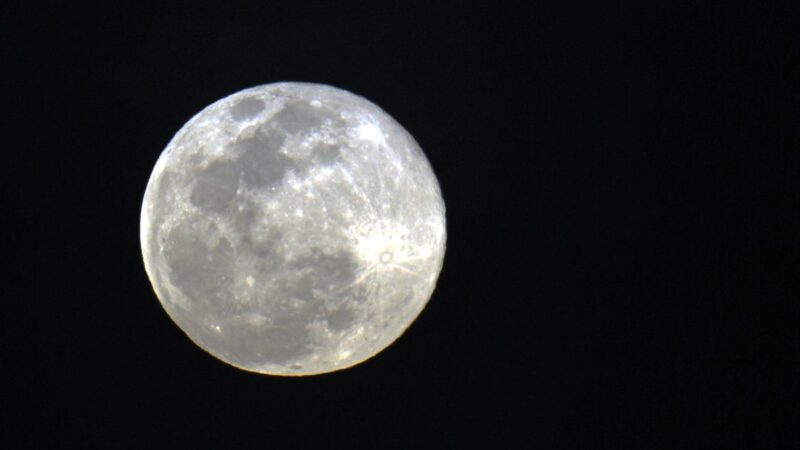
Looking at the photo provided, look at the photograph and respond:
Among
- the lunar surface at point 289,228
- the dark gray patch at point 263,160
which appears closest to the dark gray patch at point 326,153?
the lunar surface at point 289,228

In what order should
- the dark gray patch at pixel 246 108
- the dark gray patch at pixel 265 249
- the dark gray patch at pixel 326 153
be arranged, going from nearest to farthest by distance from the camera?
the dark gray patch at pixel 265 249
the dark gray patch at pixel 326 153
the dark gray patch at pixel 246 108

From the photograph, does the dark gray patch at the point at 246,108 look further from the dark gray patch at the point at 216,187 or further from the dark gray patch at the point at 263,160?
the dark gray patch at the point at 216,187

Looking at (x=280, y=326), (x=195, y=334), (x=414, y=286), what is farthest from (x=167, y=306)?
(x=414, y=286)

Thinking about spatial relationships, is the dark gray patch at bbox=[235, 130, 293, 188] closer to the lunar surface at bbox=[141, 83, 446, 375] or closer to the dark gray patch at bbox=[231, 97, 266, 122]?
the lunar surface at bbox=[141, 83, 446, 375]

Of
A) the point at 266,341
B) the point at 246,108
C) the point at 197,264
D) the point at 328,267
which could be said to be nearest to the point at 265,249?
the point at 328,267

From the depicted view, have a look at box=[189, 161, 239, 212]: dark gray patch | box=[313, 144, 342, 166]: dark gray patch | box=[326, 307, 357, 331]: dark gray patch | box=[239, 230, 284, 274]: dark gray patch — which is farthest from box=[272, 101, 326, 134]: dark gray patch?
box=[326, 307, 357, 331]: dark gray patch

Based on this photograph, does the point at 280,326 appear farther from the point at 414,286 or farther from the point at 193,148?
the point at 193,148

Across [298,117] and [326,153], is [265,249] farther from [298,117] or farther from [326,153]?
[298,117]
